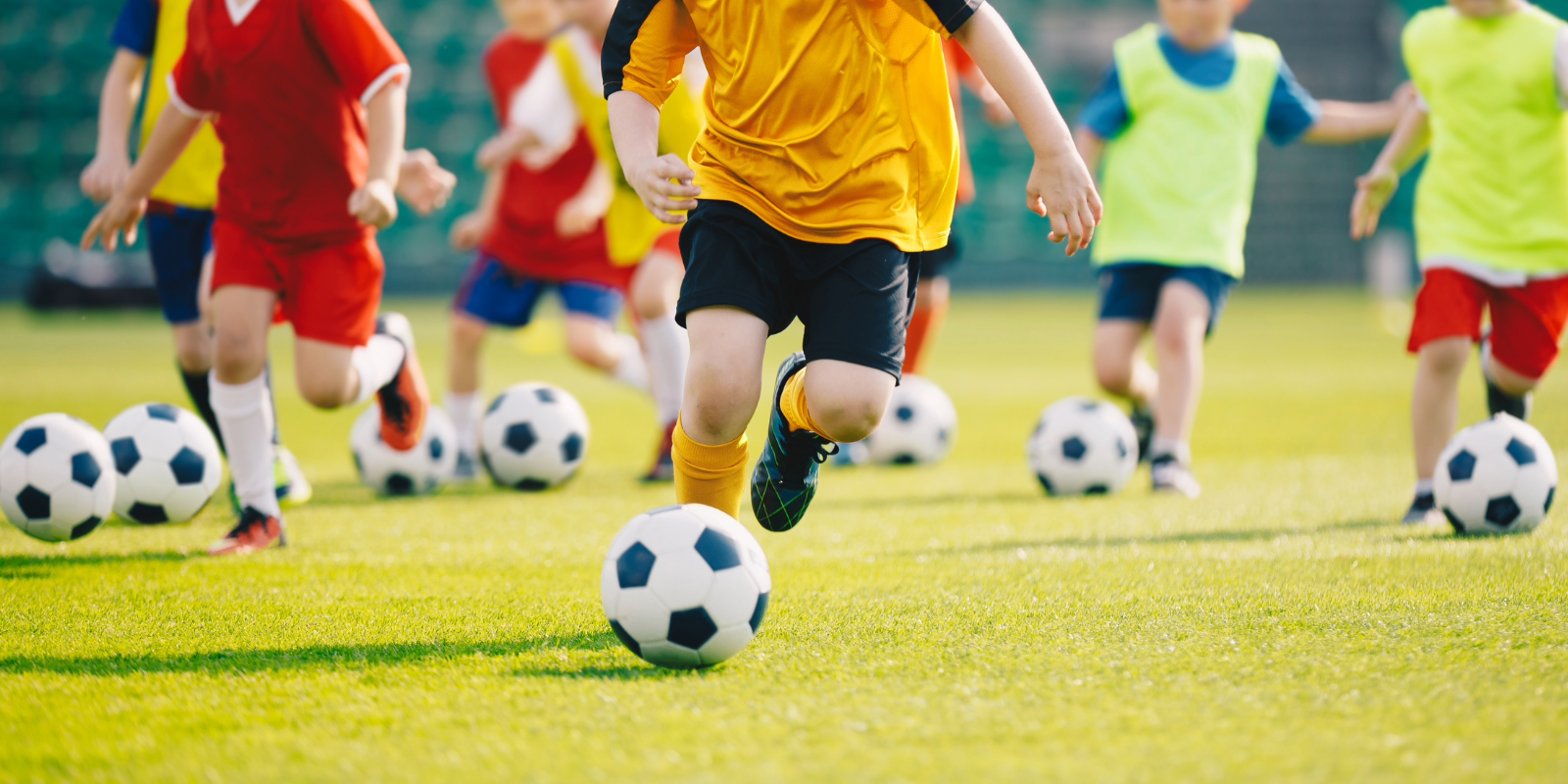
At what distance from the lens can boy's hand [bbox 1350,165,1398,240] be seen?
15.9ft

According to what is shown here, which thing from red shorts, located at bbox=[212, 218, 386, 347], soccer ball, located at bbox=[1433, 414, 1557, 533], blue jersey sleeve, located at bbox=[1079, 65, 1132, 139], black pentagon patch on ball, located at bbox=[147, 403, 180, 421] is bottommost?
black pentagon patch on ball, located at bbox=[147, 403, 180, 421]

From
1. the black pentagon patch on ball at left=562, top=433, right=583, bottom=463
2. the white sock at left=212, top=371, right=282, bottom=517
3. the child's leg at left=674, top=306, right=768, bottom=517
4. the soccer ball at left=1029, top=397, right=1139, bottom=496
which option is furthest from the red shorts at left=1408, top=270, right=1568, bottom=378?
the white sock at left=212, top=371, right=282, bottom=517

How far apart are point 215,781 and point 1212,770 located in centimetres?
147

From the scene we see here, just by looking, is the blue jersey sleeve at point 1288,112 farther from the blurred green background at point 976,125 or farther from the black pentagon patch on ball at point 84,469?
the blurred green background at point 976,125

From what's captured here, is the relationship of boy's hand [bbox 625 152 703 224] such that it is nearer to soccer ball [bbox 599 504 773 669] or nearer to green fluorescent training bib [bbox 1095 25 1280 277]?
soccer ball [bbox 599 504 773 669]

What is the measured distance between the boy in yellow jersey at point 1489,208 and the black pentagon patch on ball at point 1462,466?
0.42 metres

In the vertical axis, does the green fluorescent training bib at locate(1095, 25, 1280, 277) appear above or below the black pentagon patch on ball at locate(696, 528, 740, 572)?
above

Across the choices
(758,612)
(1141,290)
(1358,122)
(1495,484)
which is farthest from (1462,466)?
(758,612)

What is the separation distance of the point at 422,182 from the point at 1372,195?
3261 millimetres

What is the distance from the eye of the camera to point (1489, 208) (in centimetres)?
460

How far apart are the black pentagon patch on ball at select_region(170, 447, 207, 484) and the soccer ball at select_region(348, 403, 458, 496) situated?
1.10 m

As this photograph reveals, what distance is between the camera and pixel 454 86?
27016mm

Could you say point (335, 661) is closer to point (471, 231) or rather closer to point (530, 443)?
point (530, 443)

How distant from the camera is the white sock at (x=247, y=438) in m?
4.25
